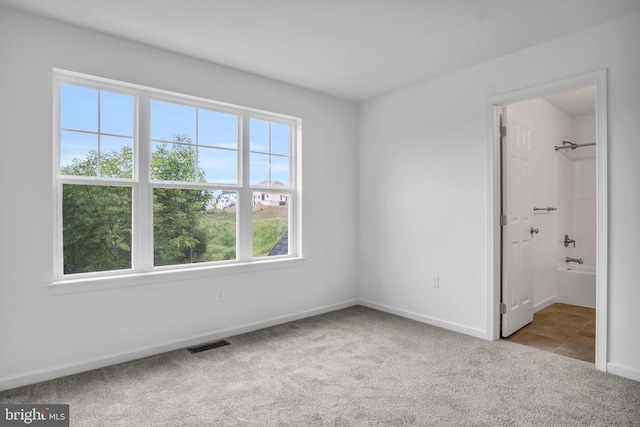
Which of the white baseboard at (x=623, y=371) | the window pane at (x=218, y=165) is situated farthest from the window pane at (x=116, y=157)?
the white baseboard at (x=623, y=371)

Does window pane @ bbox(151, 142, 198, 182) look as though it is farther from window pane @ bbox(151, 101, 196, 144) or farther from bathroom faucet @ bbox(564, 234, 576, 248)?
bathroom faucet @ bbox(564, 234, 576, 248)

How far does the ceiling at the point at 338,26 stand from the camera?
245cm

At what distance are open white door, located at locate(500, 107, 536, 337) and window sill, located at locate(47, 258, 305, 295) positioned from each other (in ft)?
7.29

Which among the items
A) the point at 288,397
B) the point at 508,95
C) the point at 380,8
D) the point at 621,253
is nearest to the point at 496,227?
the point at 621,253

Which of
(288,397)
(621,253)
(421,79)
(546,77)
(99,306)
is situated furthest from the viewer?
(421,79)

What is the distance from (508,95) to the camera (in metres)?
3.26

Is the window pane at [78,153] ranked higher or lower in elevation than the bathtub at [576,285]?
higher

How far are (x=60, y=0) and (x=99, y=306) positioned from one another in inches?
85.7

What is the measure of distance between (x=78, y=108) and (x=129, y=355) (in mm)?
2015

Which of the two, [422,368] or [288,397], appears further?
[422,368]

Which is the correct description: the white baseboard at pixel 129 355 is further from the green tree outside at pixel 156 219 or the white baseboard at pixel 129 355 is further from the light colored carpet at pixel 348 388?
the green tree outside at pixel 156 219

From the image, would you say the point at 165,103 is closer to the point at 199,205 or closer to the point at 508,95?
the point at 199,205

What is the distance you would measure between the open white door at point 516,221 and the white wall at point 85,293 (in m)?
2.10

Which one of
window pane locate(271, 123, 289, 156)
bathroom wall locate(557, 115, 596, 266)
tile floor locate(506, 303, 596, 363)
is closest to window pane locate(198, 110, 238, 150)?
window pane locate(271, 123, 289, 156)
